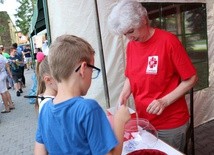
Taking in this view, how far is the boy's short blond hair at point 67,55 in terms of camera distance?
917 mm

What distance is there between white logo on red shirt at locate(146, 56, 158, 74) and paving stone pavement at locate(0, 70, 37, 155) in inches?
124

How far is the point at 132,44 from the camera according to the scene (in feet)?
5.74

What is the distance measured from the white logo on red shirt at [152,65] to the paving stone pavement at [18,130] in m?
3.15

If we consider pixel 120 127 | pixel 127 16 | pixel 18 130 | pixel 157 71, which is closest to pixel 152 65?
pixel 157 71

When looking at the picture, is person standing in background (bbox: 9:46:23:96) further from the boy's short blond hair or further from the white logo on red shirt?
the boy's short blond hair

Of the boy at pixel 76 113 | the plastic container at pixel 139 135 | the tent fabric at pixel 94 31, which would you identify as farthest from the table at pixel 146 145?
the tent fabric at pixel 94 31

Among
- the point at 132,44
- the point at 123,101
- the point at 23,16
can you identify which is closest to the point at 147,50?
the point at 132,44

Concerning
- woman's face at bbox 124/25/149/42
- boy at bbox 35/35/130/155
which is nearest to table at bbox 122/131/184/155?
boy at bbox 35/35/130/155

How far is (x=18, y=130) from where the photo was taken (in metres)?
5.37

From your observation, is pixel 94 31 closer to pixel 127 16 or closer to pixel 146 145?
pixel 127 16

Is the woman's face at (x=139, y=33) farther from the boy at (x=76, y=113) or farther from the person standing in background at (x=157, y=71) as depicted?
the boy at (x=76, y=113)

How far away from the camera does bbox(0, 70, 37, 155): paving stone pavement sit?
4.36 m

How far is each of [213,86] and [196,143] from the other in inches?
36.6

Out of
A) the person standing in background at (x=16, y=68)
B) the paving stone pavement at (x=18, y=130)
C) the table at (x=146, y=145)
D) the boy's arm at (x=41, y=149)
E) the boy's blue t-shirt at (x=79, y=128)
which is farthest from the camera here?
the person standing in background at (x=16, y=68)
